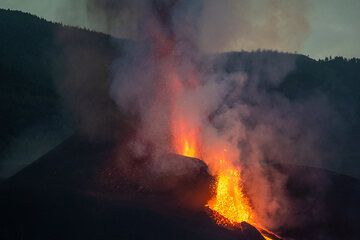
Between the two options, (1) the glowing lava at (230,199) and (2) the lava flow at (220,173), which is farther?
(1) the glowing lava at (230,199)

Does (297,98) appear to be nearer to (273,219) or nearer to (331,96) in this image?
(331,96)

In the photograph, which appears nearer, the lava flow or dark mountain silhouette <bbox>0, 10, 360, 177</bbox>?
the lava flow

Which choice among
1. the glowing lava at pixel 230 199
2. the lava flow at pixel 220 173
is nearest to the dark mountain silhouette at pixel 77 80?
the lava flow at pixel 220 173

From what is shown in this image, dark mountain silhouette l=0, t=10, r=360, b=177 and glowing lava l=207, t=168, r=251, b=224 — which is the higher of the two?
dark mountain silhouette l=0, t=10, r=360, b=177

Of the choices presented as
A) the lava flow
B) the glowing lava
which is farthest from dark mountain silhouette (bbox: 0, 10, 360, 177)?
the glowing lava

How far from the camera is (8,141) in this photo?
49062mm

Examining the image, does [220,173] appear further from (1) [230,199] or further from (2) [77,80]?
(2) [77,80]

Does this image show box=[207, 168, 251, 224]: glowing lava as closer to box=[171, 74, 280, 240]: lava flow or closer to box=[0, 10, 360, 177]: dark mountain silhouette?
box=[171, 74, 280, 240]: lava flow

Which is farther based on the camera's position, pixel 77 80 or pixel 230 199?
pixel 77 80

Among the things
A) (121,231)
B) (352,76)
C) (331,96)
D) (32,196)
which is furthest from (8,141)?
(352,76)

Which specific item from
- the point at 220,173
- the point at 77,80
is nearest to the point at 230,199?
the point at 220,173

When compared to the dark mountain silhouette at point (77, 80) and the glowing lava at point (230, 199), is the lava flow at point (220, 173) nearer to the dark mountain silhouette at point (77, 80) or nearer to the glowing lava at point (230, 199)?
the glowing lava at point (230, 199)

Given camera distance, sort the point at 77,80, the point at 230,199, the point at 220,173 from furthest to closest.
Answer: the point at 77,80 → the point at 220,173 → the point at 230,199

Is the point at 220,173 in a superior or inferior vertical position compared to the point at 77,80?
inferior
